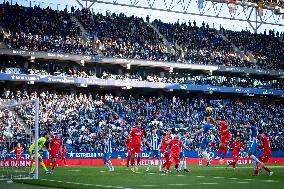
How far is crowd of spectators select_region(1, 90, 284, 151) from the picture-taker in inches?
1775

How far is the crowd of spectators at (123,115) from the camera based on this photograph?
45.1 metres

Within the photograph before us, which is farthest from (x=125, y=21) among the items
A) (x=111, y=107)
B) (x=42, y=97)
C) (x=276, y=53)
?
(x=276, y=53)

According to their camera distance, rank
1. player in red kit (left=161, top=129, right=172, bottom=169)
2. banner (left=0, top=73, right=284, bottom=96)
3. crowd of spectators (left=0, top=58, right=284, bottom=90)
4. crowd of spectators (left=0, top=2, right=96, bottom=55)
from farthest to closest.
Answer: crowd of spectators (left=0, top=58, right=284, bottom=90) → crowd of spectators (left=0, top=2, right=96, bottom=55) → banner (left=0, top=73, right=284, bottom=96) → player in red kit (left=161, top=129, right=172, bottom=169)

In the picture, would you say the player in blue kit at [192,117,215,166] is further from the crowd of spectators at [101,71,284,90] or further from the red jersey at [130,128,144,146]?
the crowd of spectators at [101,71,284,90]

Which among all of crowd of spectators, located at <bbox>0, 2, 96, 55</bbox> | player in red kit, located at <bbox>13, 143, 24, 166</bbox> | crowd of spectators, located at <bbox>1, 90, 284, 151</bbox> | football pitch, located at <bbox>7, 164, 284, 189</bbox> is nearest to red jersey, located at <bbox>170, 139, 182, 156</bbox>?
football pitch, located at <bbox>7, 164, 284, 189</bbox>

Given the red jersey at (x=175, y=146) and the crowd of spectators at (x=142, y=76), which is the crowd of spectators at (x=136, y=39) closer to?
the crowd of spectators at (x=142, y=76)

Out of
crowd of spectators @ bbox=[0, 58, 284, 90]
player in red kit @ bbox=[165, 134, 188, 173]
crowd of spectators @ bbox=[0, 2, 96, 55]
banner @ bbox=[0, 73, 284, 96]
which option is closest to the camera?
player in red kit @ bbox=[165, 134, 188, 173]

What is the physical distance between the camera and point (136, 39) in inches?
2404

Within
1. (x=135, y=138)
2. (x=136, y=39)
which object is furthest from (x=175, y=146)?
(x=136, y=39)

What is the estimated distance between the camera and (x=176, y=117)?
5534 cm

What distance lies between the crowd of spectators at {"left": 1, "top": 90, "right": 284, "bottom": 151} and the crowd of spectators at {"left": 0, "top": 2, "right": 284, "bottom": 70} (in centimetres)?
511

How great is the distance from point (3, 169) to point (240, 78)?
157ft

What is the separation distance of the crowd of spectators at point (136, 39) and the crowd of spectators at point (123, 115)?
201 inches

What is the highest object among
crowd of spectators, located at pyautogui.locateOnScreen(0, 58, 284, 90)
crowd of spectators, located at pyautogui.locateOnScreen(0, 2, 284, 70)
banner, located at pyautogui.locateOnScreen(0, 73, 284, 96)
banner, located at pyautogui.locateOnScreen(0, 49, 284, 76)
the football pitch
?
crowd of spectators, located at pyautogui.locateOnScreen(0, 2, 284, 70)
